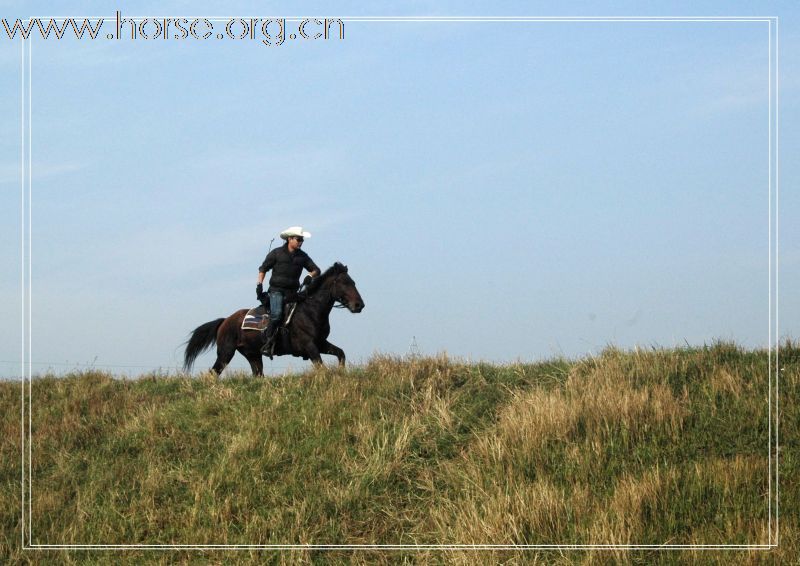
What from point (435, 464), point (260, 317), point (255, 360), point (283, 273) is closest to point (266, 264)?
point (283, 273)

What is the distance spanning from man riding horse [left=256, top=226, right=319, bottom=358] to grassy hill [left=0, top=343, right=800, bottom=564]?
3.18 m

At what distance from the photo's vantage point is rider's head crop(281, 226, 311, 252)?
60.4 feet

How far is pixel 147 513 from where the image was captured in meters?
11.7

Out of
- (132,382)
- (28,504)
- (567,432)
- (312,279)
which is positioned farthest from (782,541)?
(132,382)

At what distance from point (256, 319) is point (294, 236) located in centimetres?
219

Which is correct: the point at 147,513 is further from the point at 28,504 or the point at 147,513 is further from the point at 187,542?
the point at 28,504

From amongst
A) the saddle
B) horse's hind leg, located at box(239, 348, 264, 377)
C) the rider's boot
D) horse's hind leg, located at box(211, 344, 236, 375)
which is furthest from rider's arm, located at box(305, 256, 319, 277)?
horse's hind leg, located at box(211, 344, 236, 375)

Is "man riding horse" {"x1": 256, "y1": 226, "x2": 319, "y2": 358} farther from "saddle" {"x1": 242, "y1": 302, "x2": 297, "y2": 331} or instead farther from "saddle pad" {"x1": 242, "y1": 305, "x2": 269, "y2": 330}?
"saddle pad" {"x1": 242, "y1": 305, "x2": 269, "y2": 330}

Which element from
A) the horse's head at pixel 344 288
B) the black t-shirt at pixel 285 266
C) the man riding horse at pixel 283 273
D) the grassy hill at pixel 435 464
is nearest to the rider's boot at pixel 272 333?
the man riding horse at pixel 283 273

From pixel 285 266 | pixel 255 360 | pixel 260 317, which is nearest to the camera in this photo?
pixel 285 266

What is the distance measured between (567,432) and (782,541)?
Result: 127 inches

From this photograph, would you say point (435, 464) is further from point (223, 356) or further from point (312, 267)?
point (223, 356)

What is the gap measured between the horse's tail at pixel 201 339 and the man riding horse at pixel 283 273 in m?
2.55

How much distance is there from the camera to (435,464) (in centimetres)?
1216
